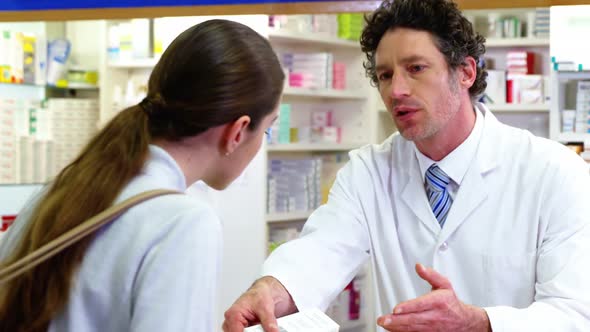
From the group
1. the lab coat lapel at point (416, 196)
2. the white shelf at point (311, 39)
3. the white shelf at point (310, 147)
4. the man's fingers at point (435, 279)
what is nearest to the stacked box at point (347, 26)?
the white shelf at point (311, 39)

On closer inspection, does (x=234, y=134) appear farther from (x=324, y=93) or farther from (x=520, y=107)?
(x=520, y=107)

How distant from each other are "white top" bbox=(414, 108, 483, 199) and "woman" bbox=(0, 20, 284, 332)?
104cm

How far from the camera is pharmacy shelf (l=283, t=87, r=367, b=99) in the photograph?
508 cm

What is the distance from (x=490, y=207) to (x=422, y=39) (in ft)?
1.65

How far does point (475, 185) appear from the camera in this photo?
2203mm

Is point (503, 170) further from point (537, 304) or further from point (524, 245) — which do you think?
point (537, 304)

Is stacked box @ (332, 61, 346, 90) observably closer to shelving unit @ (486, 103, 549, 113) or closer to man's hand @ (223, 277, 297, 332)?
shelving unit @ (486, 103, 549, 113)

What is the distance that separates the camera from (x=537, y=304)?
186 centimetres

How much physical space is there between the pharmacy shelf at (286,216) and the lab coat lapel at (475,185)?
279 cm

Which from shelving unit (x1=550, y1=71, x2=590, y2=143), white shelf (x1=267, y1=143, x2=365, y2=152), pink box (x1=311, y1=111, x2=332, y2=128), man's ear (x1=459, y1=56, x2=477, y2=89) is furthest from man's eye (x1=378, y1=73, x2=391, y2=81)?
pink box (x1=311, y1=111, x2=332, y2=128)

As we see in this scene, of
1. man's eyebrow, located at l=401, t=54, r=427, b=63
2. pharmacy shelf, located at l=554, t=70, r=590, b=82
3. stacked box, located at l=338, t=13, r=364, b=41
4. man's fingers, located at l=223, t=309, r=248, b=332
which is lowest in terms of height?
man's fingers, located at l=223, t=309, r=248, b=332

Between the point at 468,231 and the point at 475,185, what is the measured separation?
13 cm

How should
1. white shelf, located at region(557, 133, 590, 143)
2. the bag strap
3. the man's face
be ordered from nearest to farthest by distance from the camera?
the bag strap → the man's face → white shelf, located at region(557, 133, 590, 143)

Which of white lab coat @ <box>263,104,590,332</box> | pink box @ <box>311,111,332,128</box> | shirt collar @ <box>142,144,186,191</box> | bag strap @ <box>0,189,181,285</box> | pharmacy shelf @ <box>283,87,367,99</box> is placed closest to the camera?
bag strap @ <box>0,189,181,285</box>
